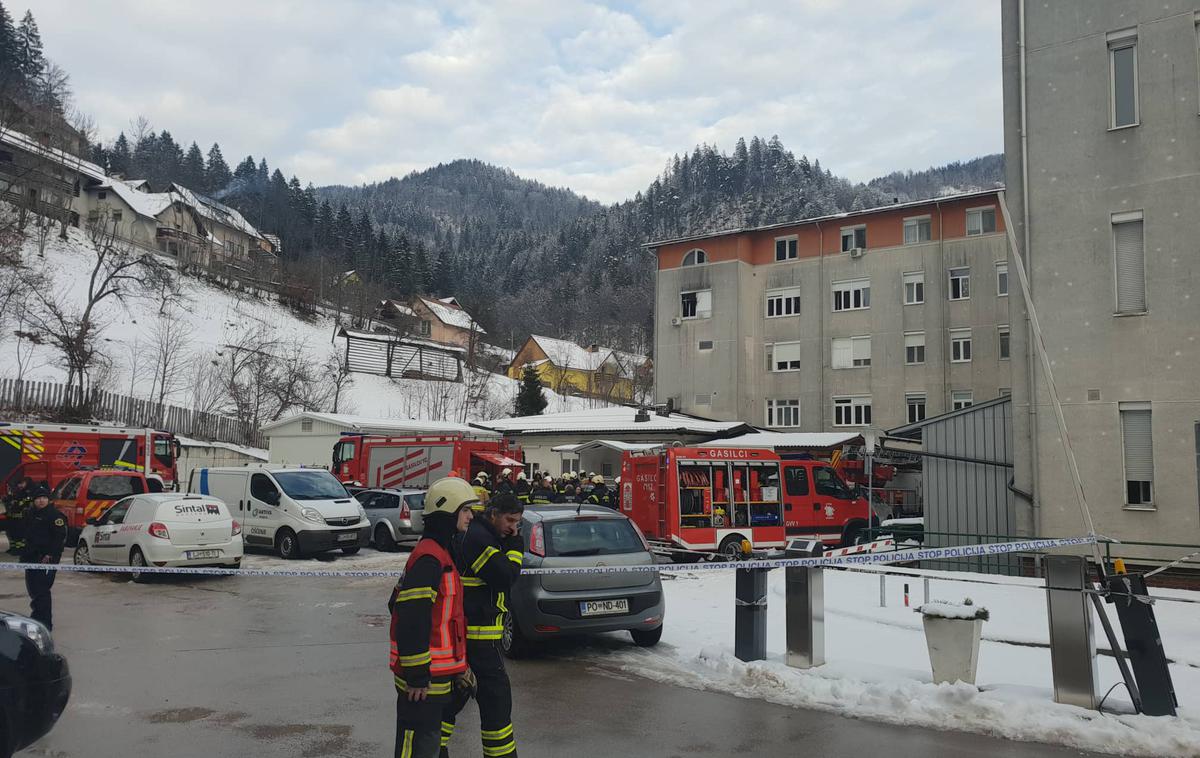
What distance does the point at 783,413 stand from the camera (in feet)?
146

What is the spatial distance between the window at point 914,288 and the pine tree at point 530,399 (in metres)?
24.9

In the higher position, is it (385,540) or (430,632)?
(430,632)

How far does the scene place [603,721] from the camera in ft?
22.7

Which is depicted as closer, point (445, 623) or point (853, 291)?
point (445, 623)

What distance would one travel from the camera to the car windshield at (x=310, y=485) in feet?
64.1

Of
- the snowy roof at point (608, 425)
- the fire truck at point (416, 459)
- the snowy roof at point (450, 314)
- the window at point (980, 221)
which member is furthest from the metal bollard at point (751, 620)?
the snowy roof at point (450, 314)

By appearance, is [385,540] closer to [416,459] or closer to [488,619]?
[416,459]

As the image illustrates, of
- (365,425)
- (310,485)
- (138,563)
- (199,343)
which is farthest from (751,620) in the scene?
(199,343)

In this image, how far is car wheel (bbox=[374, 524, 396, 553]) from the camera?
2195cm

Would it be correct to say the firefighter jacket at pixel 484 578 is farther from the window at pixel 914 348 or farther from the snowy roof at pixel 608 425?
the window at pixel 914 348

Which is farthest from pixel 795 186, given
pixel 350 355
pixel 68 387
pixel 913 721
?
pixel 913 721

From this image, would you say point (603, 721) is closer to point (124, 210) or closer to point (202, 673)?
point (202, 673)

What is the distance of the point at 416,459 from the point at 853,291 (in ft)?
80.8

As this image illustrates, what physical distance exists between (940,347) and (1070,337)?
84.8 feet
